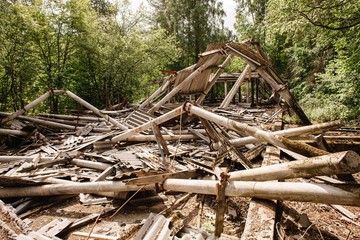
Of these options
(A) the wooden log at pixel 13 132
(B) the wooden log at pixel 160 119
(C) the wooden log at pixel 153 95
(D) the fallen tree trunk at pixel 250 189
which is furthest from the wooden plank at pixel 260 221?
(A) the wooden log at pixel 13 132

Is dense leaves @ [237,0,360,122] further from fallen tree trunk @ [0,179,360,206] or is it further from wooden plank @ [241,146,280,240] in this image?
fallen tree trunk @ [0,179,360,206]

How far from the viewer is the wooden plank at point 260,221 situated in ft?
9.06

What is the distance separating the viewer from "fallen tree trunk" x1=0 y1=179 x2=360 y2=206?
221cm

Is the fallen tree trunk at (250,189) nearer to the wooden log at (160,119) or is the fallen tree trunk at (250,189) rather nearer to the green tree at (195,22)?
the wooden log at (160,119)

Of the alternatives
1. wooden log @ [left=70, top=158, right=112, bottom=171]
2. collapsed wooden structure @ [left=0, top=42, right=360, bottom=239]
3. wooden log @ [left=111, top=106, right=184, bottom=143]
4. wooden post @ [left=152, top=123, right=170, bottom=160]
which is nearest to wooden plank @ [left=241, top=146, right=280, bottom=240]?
collapsed wooden structure @ [left=0, top=42, right=360, bottom=239]

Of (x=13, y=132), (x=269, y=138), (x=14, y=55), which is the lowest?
(x=13, y=132)

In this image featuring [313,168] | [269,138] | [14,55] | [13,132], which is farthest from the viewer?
[14,55]

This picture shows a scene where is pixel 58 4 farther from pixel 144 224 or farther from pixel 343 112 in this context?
pixel 343 112

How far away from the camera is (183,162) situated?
256 inches

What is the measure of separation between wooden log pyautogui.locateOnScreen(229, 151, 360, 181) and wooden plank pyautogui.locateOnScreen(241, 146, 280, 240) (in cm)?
53

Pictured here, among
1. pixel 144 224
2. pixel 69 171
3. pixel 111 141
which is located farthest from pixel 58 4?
pixel 144 224

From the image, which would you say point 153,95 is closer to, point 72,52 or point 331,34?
point 331,34

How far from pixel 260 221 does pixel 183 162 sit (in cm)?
362

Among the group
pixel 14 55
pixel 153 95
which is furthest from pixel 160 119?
pixel 14 55
